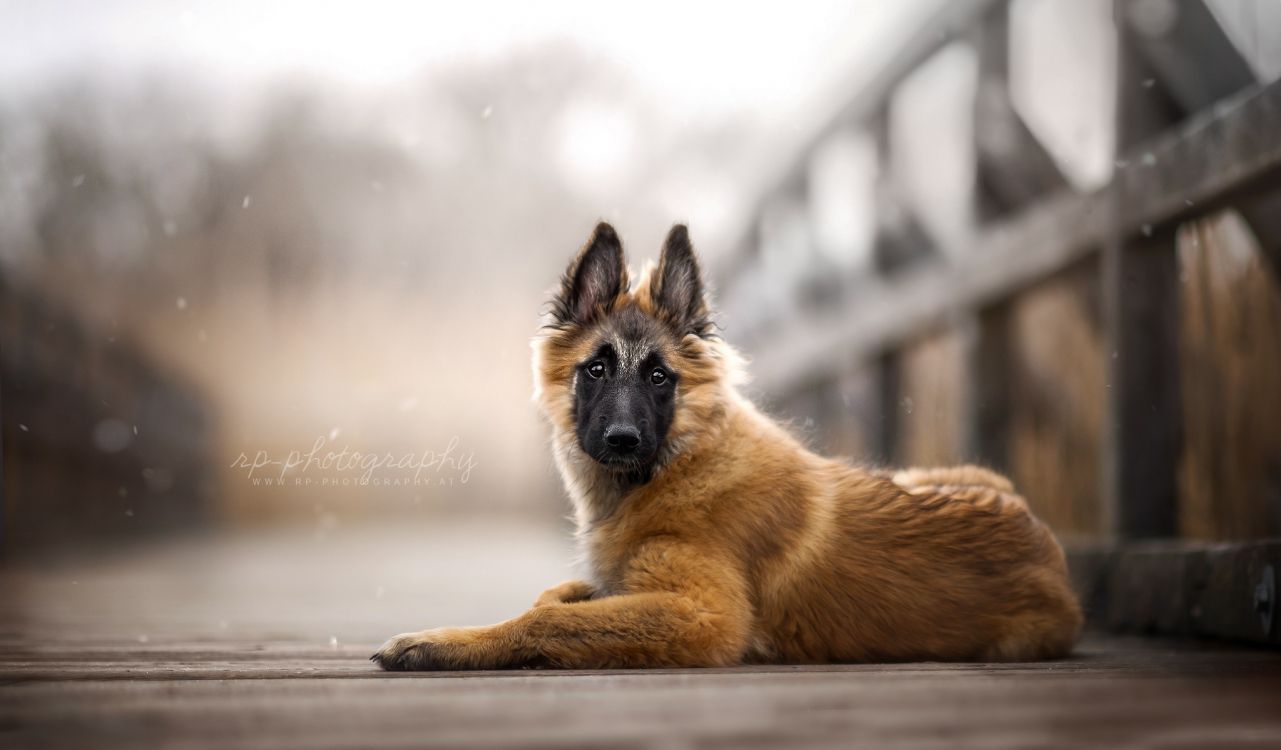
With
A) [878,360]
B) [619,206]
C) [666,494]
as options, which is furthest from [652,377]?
[619,206]

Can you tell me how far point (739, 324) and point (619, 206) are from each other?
8.05 meters

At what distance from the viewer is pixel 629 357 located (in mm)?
3955

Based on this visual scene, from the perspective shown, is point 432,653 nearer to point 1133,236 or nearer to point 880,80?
point 1133,236

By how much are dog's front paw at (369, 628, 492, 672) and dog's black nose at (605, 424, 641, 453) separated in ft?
2.62

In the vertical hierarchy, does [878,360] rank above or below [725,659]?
above

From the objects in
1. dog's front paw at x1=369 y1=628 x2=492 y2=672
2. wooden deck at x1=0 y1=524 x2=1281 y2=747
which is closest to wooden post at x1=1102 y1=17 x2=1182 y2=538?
wooden deck at x1=0 y1=524 x2=1281 y2=747

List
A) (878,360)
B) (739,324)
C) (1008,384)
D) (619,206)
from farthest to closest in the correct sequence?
(619,206)
(739,324)
(878,360)
(1008,384)

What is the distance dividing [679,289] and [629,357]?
386 millimetres

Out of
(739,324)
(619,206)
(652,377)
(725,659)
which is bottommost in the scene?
(725,659)

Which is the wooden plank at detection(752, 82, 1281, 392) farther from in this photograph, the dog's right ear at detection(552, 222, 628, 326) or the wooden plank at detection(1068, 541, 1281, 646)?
the dog's right ear at detection(552, 222, 628, 326)

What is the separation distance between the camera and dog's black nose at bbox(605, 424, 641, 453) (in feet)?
12.0

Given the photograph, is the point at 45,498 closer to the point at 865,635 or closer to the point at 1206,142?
the point at 865,635

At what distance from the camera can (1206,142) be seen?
4117 mm

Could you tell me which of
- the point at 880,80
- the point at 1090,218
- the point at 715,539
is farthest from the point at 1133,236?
the point at 880,80
